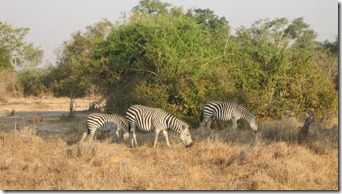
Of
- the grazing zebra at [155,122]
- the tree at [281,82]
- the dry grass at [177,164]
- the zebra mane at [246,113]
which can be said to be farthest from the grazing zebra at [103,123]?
the tree at [281,82]

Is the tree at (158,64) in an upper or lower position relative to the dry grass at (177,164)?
upper

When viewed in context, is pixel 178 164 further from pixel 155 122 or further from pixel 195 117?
pixel 195 117

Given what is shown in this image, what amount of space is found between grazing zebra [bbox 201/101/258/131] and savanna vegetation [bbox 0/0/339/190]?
1.46 feet

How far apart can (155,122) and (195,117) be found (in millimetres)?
3082

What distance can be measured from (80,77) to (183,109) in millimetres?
5258

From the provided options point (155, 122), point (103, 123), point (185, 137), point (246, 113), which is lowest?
point (185, 137)

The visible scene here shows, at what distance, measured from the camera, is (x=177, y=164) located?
28.6ft

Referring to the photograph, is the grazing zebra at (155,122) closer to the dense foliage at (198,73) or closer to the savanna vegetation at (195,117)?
the savanna vegetation at (195,117)

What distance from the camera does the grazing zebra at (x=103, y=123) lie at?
1131 cm

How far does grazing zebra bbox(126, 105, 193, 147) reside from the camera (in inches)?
423

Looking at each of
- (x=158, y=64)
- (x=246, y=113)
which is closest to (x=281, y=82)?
(x=246, y=113)

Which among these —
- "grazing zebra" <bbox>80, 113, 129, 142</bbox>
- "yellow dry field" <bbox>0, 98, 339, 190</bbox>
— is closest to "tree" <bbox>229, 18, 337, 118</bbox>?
"yellow dry field" <bbox>0, 98, 339, 190</bbox>

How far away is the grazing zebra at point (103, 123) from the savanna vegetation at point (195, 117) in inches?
21.4

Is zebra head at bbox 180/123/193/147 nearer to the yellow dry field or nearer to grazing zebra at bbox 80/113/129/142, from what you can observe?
the yellow dry field
